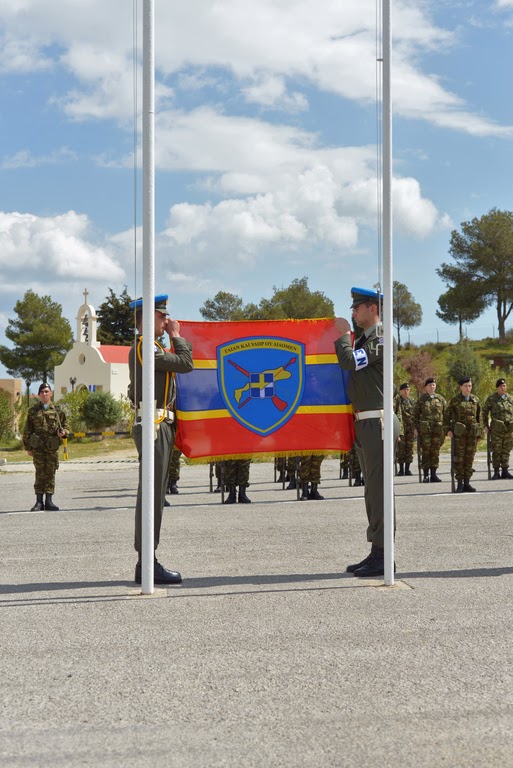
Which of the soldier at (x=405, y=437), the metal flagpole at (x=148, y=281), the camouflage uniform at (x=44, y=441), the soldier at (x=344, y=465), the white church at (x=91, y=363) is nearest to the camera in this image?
the metal flagpole at (x=148, y=281)

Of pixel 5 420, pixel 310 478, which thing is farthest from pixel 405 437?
pixel 5 420

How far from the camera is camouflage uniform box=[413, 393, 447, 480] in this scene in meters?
17.5

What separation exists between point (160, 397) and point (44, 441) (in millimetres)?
8039

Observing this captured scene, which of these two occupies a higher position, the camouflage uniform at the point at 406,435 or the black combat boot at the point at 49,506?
the camouflage uniform at the point at 406,435

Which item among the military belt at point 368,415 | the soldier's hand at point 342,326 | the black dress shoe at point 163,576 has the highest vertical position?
the soldier's hand at point 342,326

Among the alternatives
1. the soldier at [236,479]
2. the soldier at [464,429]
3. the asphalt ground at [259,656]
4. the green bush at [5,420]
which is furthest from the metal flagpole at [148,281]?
the green bush at [5,420]

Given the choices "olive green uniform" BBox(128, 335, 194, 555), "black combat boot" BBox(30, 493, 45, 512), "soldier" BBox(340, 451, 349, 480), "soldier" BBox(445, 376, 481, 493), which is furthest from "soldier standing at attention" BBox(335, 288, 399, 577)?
"soldier" BBox(340, 451, 349, 480)

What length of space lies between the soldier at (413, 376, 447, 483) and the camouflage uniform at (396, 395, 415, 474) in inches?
24.2

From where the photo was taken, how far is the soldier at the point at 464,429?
1520 centimetres

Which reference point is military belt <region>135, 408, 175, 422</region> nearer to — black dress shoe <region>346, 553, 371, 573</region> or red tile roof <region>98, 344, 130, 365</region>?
black dress shoe <region>346, 553, 371, 573</region>

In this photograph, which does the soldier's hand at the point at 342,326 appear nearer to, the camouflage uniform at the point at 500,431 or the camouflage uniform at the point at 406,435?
the camouflage uniform at the point at 500,431

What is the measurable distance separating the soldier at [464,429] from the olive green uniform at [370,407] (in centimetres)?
878

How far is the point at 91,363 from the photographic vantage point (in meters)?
66.9

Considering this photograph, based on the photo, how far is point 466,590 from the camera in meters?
6.01
